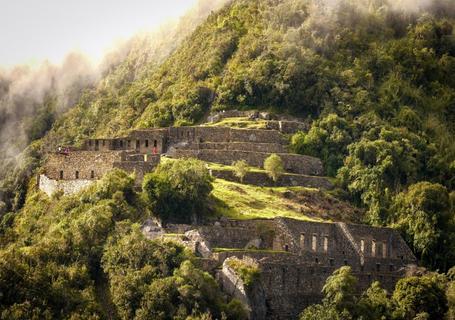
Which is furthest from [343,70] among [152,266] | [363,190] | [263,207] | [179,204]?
[152,266]

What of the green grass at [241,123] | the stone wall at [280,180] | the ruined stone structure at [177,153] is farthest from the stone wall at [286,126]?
the stone wall at [280,180]

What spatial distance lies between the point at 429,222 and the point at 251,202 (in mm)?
12479

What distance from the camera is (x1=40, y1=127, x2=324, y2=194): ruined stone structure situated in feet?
309

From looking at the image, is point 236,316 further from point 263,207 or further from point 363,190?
point 363,190

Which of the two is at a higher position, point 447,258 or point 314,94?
point 314,94

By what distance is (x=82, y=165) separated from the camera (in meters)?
94.6

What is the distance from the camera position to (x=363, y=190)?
9975 centimetres

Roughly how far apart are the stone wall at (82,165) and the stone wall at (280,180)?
7808mm

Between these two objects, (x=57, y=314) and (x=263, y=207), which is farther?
(x=263, y=207)

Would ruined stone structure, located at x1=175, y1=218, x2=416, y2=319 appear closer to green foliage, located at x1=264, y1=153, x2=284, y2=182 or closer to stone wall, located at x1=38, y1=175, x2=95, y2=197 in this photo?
green foliage, located at x1=264, y1=153, x2=284, y2=182

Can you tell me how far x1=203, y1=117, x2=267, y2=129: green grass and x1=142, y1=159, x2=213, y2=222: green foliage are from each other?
19.8m

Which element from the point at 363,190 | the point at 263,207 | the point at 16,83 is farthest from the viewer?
the point at 16,83

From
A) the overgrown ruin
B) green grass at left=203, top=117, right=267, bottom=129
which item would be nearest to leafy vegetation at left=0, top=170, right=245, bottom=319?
the overgrown ruin

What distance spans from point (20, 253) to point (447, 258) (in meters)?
30.7
